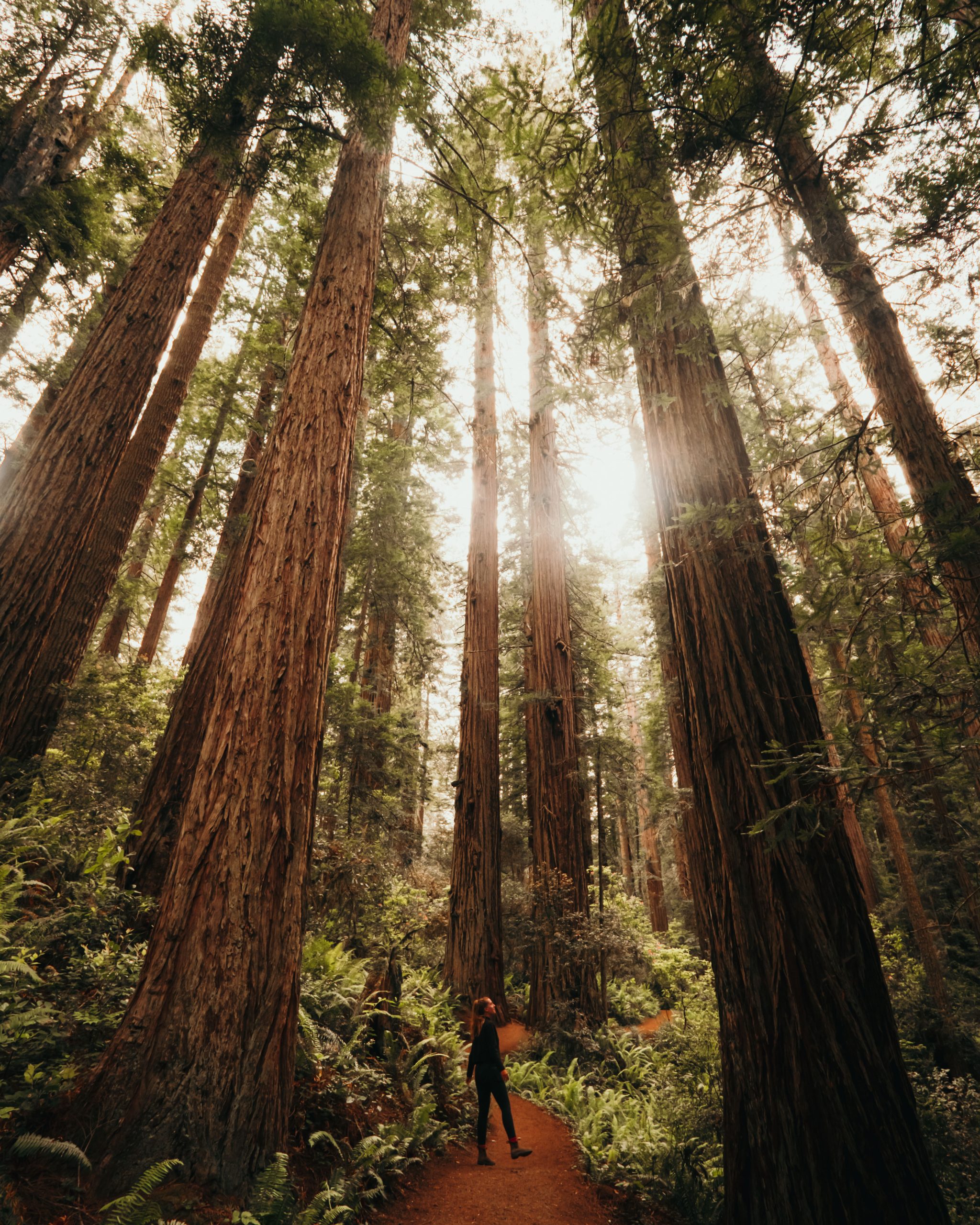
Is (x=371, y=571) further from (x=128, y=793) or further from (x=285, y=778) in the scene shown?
(x=285, y=778)

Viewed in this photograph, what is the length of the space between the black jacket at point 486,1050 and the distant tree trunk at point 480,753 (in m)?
3.00

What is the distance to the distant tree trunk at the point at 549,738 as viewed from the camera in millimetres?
8125

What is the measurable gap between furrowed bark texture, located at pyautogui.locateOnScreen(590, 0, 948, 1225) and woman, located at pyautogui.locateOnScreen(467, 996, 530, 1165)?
2817 millimetres

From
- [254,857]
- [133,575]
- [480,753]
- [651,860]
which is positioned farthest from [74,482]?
[651,860]

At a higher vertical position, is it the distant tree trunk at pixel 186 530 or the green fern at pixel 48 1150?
the distant tree trunk at pixel 186 530

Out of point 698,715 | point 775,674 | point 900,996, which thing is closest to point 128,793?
point 698,715

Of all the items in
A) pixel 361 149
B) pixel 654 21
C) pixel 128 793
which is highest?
pixel 361 149

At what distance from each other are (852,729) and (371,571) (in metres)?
Answer: 11.3

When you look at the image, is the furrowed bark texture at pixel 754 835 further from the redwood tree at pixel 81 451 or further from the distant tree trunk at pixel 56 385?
the distant tree trunk at pixel 56 385

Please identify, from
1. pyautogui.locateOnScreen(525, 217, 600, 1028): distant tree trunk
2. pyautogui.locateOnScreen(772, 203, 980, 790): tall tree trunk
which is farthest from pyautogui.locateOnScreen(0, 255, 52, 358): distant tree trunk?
pyautogui.locateOnScreen(772, 203, 980, 790): tall tree trunk

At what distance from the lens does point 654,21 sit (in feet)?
11.9

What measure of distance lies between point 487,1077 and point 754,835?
13.2ft

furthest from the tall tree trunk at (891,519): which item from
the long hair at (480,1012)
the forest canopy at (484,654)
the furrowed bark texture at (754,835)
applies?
the long hair at (480,1012)

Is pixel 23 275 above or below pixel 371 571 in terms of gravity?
above
